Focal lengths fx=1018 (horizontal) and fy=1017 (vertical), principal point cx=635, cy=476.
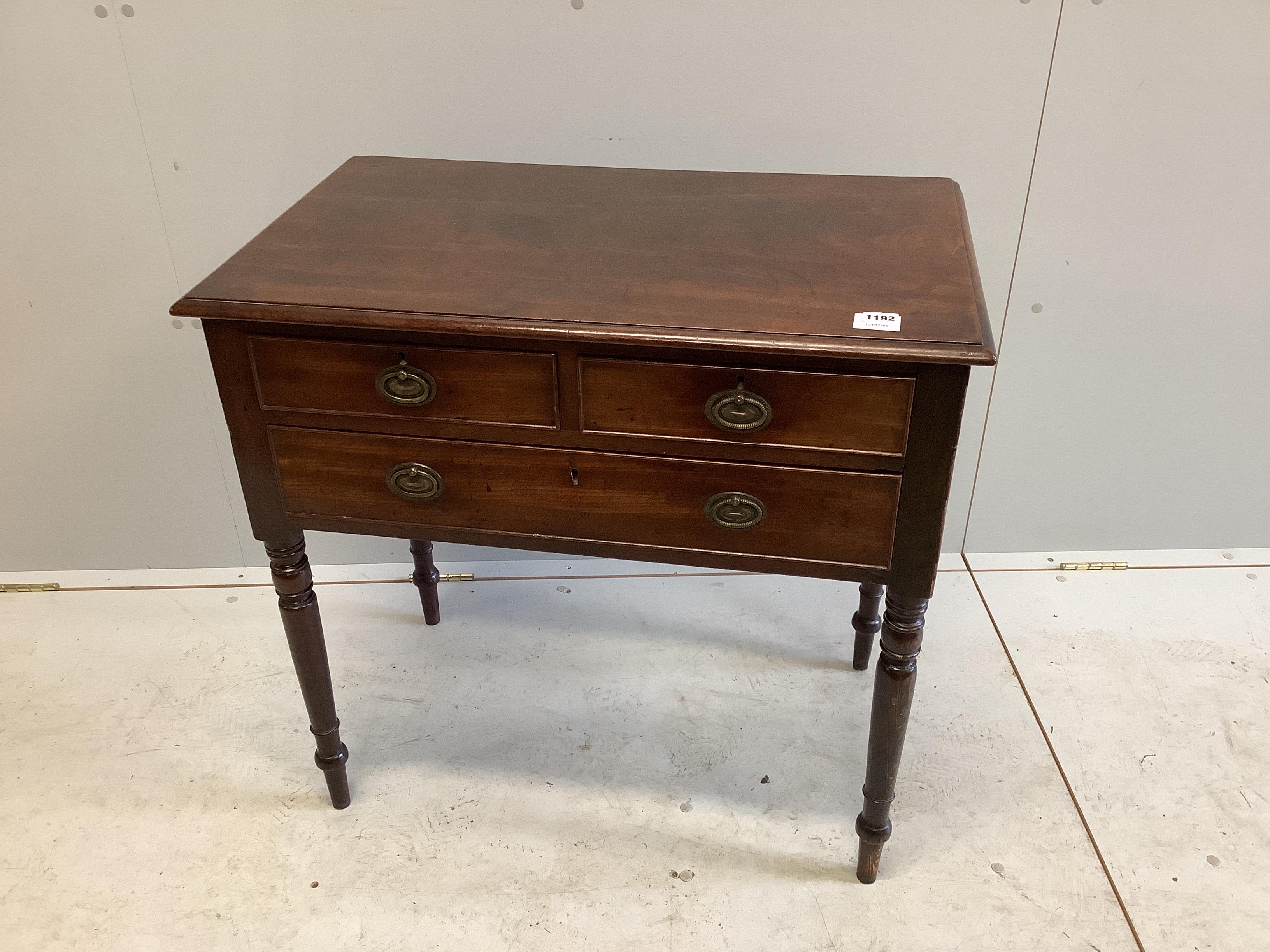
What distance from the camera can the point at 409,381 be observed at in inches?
51.1

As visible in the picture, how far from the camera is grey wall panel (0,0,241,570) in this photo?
5.91ft

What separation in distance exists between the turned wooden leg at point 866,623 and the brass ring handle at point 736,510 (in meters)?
0.64

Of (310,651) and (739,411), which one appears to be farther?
(310,651)

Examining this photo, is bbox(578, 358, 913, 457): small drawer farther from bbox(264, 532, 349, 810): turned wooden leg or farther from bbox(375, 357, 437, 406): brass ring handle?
bbox(264, 532, 349, 810): turned wooden leg

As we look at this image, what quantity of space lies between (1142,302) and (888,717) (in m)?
1.08

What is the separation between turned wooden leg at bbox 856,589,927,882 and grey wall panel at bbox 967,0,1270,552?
0.89 metres

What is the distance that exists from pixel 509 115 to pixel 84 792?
1411 mm

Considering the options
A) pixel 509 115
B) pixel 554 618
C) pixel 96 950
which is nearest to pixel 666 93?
pixel 509 115

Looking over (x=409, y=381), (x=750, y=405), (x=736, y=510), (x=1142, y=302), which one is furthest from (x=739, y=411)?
(x=1142, y=302)

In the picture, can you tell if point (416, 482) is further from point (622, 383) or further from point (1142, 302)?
point (1142, 302)

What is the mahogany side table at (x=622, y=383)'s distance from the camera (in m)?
1.22

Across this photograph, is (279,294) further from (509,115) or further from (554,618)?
(554,618)

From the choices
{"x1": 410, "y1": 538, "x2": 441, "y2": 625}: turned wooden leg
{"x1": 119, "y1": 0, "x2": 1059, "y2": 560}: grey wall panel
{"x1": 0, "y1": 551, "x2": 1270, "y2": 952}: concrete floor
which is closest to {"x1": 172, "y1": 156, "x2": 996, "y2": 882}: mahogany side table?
{"x1": 0, "y1": 551, "x2": 1270, "y2": 952}: concrete floor

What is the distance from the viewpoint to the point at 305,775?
1.80 m
